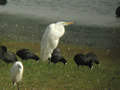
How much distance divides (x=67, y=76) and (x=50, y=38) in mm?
1587

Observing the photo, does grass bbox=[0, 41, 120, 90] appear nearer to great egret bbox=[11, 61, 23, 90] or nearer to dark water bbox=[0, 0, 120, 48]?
great egret bbox=[11, 61, 23, 90]

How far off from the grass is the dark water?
3505 millimetres

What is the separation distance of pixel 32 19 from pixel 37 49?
22.4ft

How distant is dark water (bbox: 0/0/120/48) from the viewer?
18.8m

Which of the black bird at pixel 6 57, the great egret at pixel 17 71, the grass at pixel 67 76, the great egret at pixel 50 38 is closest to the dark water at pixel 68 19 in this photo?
the grass at pixel 67 76

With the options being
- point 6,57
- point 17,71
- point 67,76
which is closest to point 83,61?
point 67,76

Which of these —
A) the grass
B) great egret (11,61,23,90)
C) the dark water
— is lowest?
the dark water

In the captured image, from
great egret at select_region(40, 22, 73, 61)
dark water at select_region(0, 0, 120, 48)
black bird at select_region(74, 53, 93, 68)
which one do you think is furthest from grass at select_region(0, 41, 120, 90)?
dark water at select_region(0, 0, 120, 48)

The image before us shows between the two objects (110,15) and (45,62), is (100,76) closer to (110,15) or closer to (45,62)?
(45,62)

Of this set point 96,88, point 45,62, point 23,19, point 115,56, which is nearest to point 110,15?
point 23,19

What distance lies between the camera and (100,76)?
1282 cm

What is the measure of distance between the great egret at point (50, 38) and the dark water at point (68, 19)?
12.5 ft

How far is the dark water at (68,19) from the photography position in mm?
18827

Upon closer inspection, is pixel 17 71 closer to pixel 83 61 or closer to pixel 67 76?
pixel 67 76
